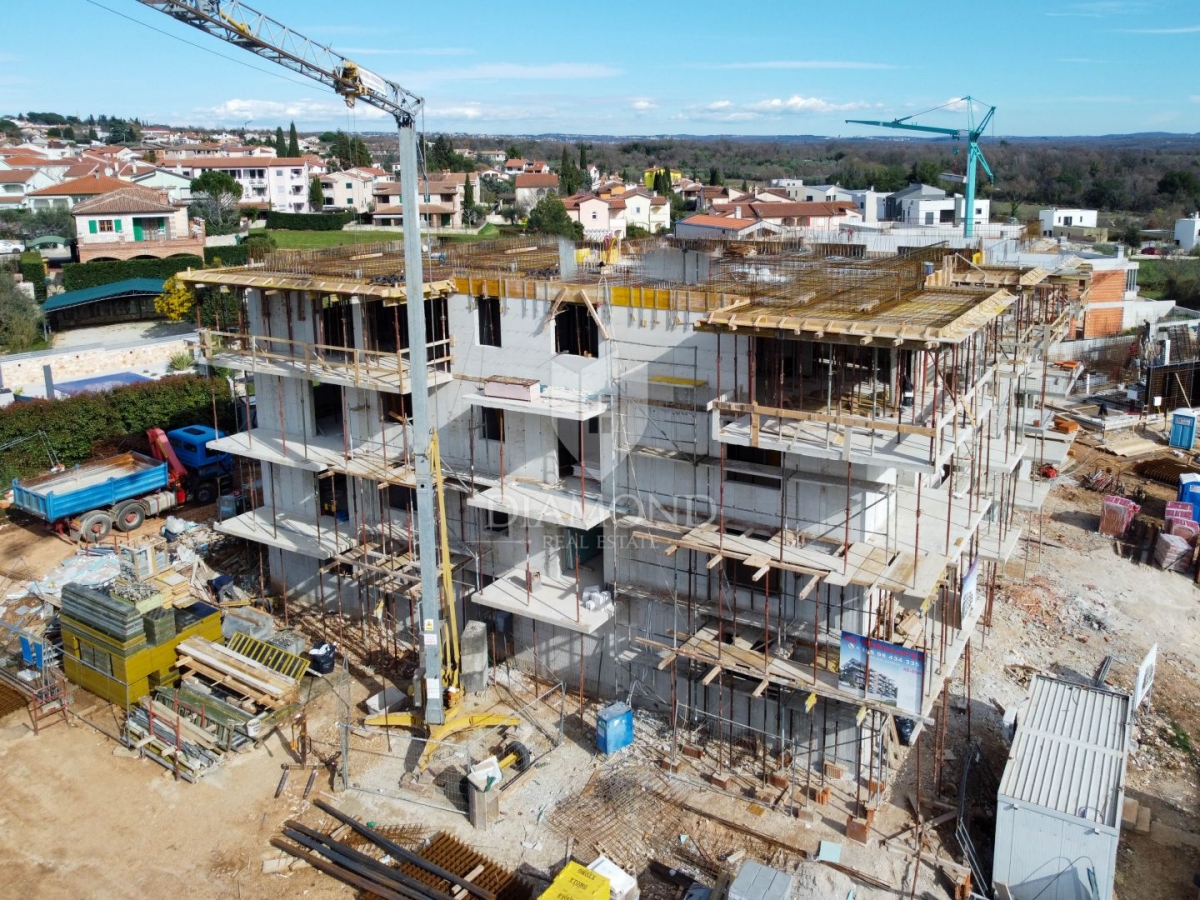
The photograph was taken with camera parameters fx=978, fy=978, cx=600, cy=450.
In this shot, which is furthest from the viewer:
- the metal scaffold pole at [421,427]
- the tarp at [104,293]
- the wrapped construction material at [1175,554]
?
the tarp at [104,293]

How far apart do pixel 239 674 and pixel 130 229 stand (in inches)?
2064

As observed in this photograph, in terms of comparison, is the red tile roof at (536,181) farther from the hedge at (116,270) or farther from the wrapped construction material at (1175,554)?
the wrapped construction material at (1175,554)

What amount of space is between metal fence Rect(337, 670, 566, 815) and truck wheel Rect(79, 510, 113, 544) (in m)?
12.1

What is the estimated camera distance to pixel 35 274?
180 feet

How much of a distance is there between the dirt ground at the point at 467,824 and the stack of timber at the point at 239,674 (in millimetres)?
764

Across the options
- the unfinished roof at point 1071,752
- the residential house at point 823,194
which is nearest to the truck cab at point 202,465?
the unfinished roof at point 1071,752

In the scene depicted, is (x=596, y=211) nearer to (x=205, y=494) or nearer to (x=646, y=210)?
(x=646, y=210)

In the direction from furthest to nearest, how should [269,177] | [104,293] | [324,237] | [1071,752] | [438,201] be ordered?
[269,177] < [438,201] < [324,237] < [104,293] < [1071,752]

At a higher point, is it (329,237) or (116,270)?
(329,237)

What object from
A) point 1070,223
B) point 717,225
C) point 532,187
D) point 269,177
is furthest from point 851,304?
point 269,177

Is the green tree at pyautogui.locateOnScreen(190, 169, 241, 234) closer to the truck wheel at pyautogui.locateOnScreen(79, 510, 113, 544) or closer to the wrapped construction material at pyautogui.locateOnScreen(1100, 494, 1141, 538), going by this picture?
the truck wheel at pyautogui.locateOnScreen(79, 510, 113, 544)

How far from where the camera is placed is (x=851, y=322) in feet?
47.0

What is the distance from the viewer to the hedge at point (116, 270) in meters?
54.8

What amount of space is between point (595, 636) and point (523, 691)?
2001 millimetres
